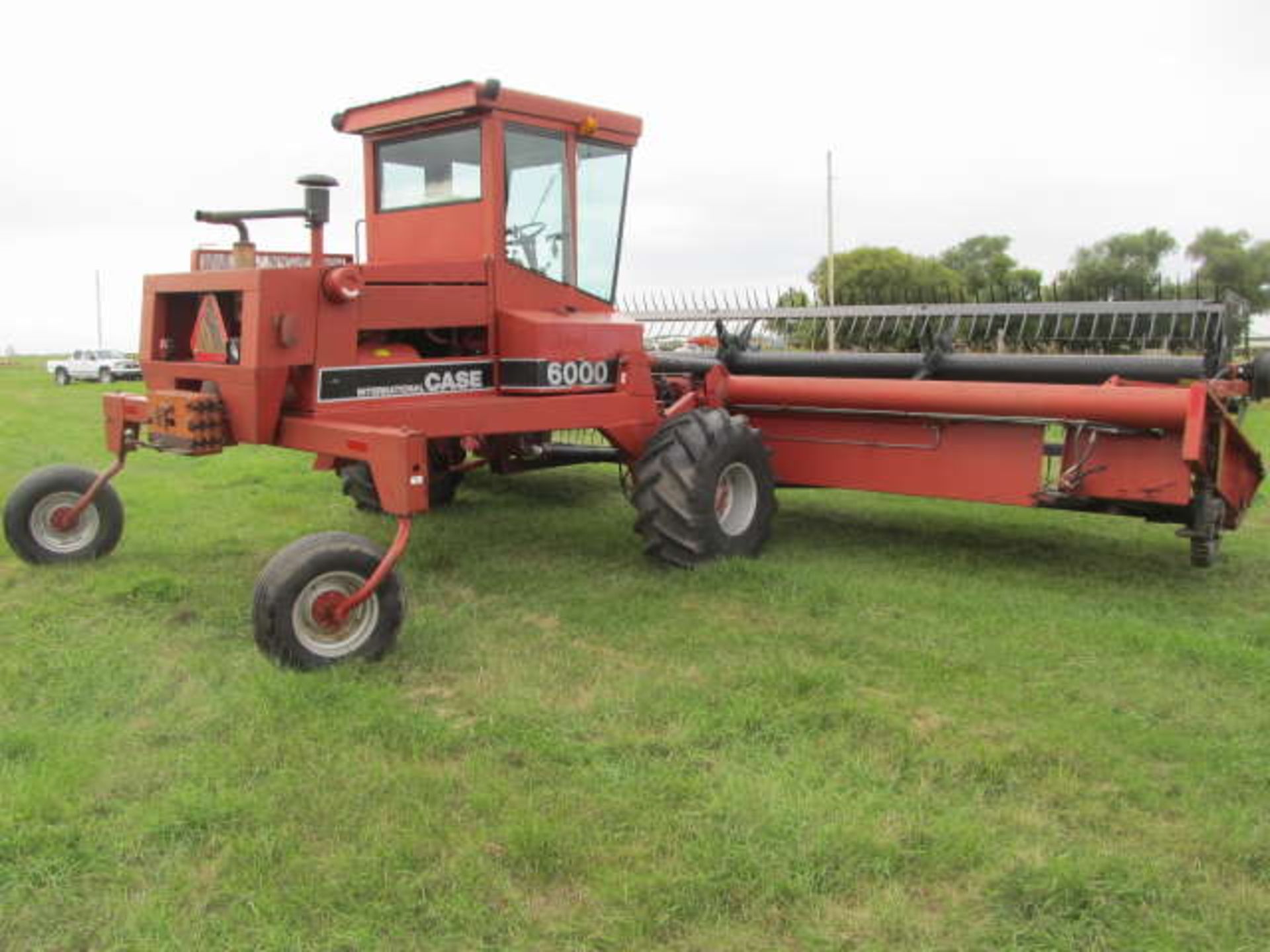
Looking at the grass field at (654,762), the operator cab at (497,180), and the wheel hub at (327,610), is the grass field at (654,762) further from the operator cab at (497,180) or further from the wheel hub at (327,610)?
the operator cab at (497,180)

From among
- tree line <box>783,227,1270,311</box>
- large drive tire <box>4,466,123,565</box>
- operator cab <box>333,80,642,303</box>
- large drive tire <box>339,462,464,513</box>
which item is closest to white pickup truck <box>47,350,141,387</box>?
tree line <box>783,227,1270,311</box>

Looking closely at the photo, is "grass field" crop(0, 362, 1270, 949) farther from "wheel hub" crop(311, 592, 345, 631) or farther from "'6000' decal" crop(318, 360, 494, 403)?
"'6000' decal" crop(318, 360, 494, 403)

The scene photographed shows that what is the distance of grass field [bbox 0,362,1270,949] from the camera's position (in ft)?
9.71

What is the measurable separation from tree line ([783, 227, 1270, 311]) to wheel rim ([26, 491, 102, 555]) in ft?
19.3

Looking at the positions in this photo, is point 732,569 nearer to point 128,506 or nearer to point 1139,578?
point 1139,578

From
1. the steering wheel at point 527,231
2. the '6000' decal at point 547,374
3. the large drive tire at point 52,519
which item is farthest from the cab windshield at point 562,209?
the large drive tire at point 52,519

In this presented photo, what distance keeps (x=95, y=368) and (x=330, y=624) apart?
114 ft

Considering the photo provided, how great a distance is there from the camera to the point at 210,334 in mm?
5828

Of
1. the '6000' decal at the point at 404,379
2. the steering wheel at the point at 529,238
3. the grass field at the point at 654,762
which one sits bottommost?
the grass field at the point at 654,762

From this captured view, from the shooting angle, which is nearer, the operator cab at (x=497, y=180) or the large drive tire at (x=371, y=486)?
the operator cab at (x=497, y=180)

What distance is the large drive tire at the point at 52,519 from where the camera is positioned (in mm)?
6430

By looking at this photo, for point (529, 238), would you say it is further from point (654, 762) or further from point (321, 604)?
point (654, 762)

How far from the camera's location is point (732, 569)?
6.41 metres

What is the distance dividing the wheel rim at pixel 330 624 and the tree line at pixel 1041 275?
5.83 metres
